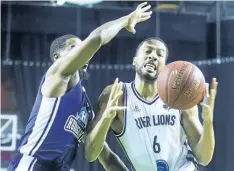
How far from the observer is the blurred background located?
19.1 feet

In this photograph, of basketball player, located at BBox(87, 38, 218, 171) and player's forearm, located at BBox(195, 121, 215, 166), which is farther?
basketball player, located at BBox(87, 38, 218, 171)

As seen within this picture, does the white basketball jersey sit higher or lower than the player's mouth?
lower

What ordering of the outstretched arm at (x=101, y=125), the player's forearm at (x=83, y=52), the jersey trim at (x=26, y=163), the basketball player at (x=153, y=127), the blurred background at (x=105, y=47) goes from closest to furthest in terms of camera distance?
the player's forearm at (x=83, y=52), the jersey trim at (x=26, y=163), the outstretched arm at (x=101, y=125), the basketball player at (x=153, y=127), the blurred background at (x=105, y=47)

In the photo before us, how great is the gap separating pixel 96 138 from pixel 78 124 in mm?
144

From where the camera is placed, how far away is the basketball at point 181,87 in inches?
128

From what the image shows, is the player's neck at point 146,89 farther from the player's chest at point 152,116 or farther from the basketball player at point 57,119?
the basketball player at point 57,119

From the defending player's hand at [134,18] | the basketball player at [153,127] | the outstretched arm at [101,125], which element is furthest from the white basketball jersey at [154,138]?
the defending player's hand at [134,18]

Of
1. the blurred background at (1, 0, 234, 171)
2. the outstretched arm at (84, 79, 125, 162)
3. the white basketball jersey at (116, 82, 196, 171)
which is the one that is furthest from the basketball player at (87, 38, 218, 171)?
the blurred background at (1, 0, 234, 171)

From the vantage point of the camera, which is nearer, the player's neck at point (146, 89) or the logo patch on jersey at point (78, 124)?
the logo patch on jersey at point (78, 124)

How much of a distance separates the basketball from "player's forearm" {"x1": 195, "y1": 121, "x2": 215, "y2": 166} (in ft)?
0.52

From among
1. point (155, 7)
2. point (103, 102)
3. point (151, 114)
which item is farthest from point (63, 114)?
point (155, 7)

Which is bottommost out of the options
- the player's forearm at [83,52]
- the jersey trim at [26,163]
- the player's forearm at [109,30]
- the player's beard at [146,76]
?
the jersey trim at [26,163]

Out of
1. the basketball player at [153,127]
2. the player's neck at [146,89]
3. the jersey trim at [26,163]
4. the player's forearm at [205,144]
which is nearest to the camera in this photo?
the jersey trim at [26,163]

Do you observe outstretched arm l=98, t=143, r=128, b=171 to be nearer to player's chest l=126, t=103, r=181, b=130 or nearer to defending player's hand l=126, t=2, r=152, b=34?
player's chest l=126, t=103, r=181, b=130
